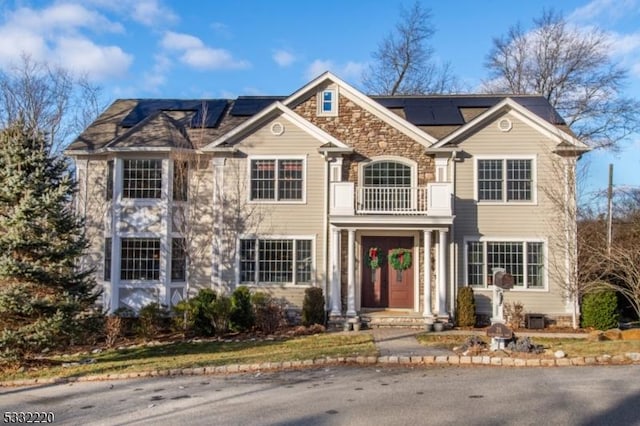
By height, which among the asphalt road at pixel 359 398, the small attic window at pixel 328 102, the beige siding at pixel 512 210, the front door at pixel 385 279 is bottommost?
the asphalt road at pixel 359 398

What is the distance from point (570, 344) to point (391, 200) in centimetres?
661

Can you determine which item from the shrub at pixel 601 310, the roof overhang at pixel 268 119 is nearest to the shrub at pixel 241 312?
the roof overhang at pixel 268 119

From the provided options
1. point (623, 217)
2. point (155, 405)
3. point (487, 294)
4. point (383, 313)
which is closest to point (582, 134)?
point (623, 217)

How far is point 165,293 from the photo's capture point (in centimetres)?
1689

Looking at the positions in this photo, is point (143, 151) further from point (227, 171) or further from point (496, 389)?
point (496, 389)

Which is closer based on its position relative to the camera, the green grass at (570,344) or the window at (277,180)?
the green grass at (570,344)

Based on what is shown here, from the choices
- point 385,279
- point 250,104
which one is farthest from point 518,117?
point 250,104

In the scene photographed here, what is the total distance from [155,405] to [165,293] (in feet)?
31.4

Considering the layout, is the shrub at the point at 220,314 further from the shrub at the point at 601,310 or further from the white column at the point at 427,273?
the shrub at the point at 601,310

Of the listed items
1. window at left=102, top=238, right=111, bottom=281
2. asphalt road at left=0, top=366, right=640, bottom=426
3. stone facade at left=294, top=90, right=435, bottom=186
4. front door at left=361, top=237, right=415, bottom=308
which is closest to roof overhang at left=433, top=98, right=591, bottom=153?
stone facade at left=294, top=90, right=435, bottom=186

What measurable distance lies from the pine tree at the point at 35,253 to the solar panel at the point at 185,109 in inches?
292

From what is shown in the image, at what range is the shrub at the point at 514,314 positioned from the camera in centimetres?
1593

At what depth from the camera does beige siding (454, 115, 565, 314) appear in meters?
16.3

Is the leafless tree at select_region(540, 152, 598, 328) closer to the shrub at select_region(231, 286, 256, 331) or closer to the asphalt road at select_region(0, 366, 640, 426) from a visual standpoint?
the asphalt road at select_region(0, 366, 640, 426)
